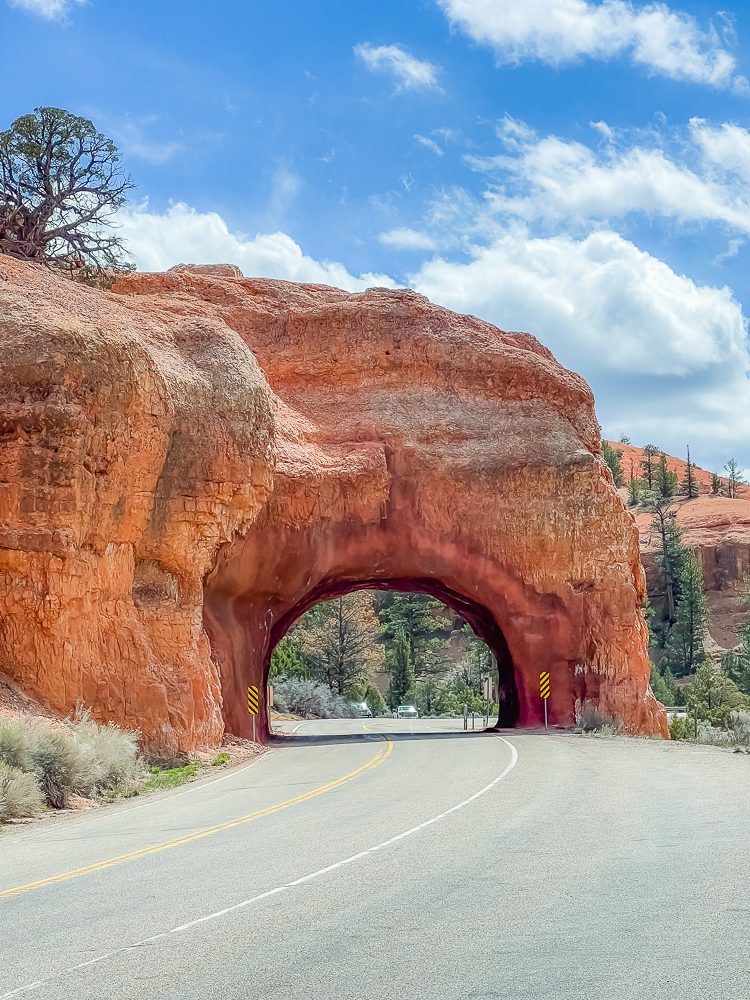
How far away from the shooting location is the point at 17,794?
13.2 m

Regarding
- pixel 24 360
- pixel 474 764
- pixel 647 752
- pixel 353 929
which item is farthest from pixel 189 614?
pixel 353 929

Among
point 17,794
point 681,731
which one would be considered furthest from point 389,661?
point 17,794

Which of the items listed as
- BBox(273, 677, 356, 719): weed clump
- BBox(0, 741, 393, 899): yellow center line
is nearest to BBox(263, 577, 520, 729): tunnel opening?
BBox(273, 677, 356, 719): weed clump

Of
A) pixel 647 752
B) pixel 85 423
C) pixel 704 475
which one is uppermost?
pixel 704 475

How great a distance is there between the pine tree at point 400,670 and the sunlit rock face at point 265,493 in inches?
1223

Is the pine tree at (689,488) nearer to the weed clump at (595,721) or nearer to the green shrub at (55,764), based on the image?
the weed clump at (595,721)

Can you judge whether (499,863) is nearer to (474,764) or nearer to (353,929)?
(353,929)

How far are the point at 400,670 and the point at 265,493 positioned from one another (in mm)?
45790

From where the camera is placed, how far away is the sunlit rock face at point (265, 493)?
20375mm

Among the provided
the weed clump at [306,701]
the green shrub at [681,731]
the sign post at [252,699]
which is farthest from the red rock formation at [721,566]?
the sign post at [252,699]

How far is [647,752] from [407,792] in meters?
8.10

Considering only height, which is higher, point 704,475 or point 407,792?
point 704,475

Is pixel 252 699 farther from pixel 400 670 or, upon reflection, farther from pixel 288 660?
pixel 400 670

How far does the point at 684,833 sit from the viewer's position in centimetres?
909
